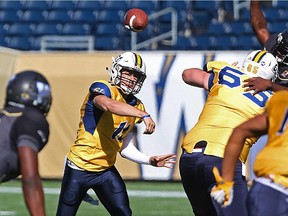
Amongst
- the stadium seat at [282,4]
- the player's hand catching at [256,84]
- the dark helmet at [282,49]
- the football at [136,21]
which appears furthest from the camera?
the stadium seat at [282,4]

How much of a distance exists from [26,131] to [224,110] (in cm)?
151

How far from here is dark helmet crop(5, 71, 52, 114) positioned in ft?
13.9

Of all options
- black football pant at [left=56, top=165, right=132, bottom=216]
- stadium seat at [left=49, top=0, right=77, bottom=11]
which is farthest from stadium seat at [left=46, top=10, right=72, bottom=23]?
black football pant at [left=56, top=165, right=132, bottom=216]

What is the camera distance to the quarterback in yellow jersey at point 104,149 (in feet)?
19.0

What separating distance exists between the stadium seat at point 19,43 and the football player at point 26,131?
11734 mm

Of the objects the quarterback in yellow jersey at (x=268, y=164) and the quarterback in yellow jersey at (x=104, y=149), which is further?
the quarterback in yellow jersey at (x=104, y=149)

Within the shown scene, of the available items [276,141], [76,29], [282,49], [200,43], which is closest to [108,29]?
[76,29]

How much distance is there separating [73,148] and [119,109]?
2.38ft

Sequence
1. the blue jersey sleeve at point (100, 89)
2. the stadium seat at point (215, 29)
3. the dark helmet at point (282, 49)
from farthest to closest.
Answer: the stadium seat at point (215, 29)
the dark helmet at point (282, 49)
the blue jersey sleeve at point (100, 89)

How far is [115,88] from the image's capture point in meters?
5.95

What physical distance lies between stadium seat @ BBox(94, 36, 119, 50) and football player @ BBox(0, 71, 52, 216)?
1102 centimetres

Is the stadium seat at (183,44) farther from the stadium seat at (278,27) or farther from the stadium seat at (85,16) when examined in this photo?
the stadium seat at (85,16)

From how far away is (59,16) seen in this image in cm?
1647

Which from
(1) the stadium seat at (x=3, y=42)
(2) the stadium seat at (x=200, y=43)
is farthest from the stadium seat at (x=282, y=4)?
(1) the stadium seat at (x=3, y=42)
